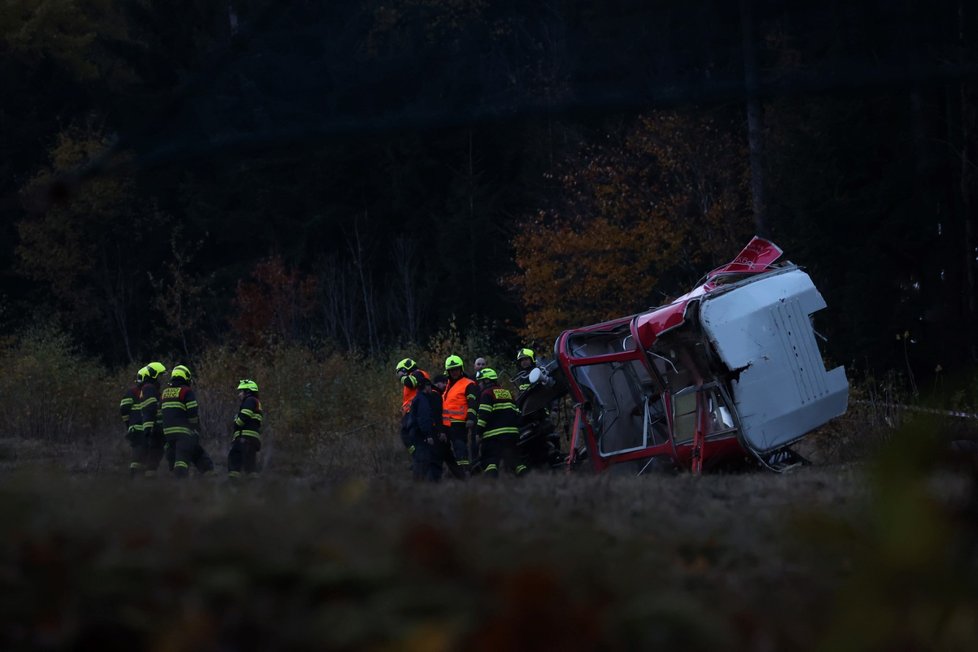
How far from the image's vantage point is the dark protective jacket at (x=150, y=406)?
16.8 metres

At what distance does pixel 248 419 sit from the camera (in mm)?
15984

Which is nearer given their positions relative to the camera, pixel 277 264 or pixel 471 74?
pixel 471 74

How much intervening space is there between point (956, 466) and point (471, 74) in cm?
194

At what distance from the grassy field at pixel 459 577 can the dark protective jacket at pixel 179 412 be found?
39.3 ft

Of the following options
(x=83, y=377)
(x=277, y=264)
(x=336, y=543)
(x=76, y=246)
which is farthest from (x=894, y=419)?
(x=76, y=246)

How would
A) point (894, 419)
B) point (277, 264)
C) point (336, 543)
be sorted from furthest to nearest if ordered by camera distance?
point (277, 264)
point (894, 419)
point (336, 543)

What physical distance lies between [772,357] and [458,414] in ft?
13.5

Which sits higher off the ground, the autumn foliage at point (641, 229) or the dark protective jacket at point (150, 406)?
the autumn foliage at point (641, 229)

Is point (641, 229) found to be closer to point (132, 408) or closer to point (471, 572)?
point (132, 408)

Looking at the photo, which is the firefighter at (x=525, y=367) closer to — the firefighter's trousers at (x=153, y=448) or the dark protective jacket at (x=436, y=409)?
the dark protective jacket at (x=436, y=409)

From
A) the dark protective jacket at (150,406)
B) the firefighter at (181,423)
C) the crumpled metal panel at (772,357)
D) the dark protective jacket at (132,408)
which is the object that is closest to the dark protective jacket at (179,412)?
the firefighter at (181,423)

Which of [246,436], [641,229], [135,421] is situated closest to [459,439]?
[246,436]

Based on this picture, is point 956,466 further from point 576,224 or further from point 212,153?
point 576,224

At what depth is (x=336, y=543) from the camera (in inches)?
128
